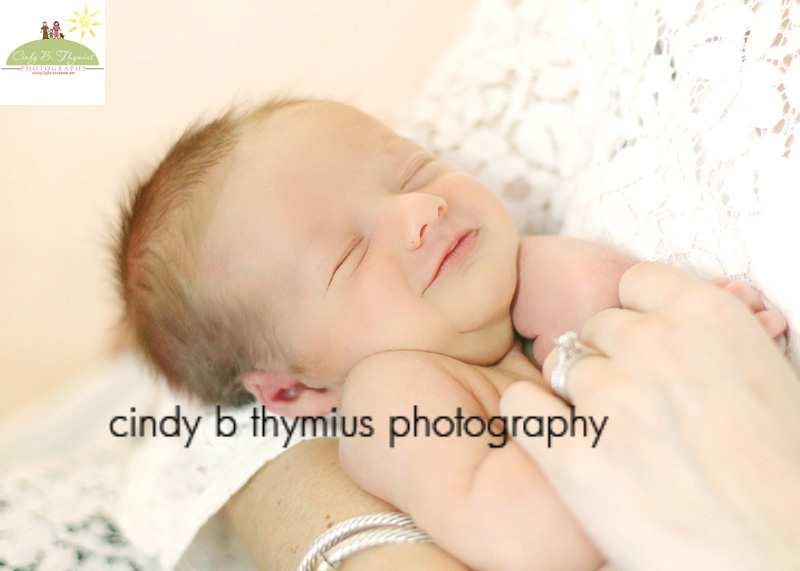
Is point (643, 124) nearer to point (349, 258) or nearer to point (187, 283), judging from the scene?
point (349, 258)

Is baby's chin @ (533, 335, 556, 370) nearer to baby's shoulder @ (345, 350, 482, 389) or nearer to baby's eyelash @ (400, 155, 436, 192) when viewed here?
baby's shoulder @ (345, 350, 482, 389)

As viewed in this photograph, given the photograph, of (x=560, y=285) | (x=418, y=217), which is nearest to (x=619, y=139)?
(x=560, y=285)

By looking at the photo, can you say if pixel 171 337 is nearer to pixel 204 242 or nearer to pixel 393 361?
pixel 204 242

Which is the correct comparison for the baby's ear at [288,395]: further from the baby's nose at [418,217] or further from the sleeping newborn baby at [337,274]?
the baby's nose at [418,217]

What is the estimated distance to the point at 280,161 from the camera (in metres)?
1.07

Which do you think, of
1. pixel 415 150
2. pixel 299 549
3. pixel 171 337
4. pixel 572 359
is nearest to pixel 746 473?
pixel 572 359

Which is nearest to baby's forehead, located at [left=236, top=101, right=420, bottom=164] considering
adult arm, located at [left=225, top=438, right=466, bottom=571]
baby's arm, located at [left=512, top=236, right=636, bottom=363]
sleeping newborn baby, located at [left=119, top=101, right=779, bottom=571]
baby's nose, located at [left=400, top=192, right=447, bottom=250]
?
sleeping newborn baby, located at [left=119, top=101, right=779, bottom=571]

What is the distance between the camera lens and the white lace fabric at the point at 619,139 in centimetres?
75

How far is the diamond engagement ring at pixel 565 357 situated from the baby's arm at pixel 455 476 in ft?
0.29

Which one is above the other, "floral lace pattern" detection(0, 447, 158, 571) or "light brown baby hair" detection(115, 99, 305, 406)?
"light brown baby hair" detection(115, 99, 305, 406)

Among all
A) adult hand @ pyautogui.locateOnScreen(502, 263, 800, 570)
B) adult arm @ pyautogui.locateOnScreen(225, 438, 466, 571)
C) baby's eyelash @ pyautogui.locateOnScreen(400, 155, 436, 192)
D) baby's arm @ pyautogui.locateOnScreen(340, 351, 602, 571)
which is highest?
baby's eyelash @ pyautogui.locateOnScreen(400, 155, 436, 192)

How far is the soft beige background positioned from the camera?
193 centimetres

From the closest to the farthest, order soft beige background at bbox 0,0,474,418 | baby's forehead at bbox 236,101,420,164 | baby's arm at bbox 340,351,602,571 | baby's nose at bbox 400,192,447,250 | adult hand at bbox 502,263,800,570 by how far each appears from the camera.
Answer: adult hand at bbox 502,263,800,570 → baby's arm at bbox 340,351,602,571 → baby's nose at bbox 400,192,447,250 → baby's forehead at bbox 236,101,420,164 → soft beige background at bbox 0,0,474,418

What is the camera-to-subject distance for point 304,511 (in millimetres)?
976
